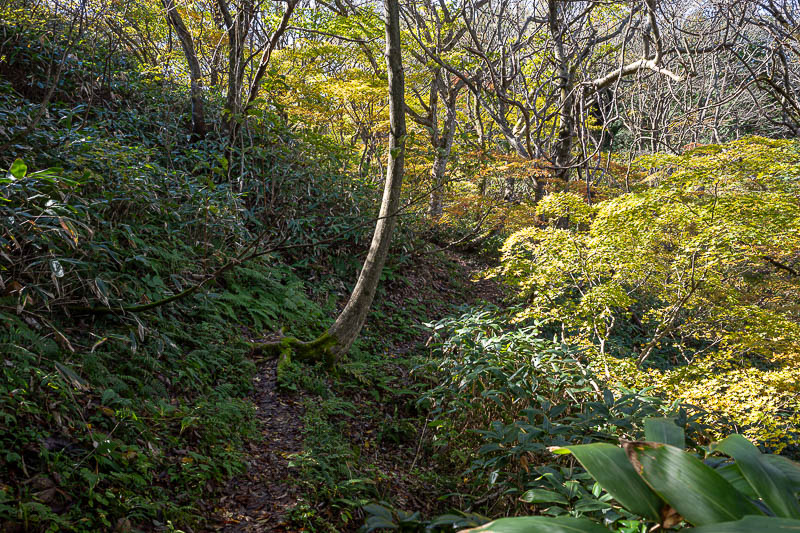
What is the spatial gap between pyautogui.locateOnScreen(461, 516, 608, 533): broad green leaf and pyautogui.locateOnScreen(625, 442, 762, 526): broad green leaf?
0.11 meters

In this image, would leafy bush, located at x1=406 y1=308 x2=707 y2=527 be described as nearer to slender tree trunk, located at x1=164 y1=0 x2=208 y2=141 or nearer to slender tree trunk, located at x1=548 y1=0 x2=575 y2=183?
slender tree trunk, located at x1=548 y1=0 x2=575 y2=183

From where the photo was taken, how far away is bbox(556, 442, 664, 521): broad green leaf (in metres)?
0.68

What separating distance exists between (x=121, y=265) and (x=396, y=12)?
3.34m

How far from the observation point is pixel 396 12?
422cm

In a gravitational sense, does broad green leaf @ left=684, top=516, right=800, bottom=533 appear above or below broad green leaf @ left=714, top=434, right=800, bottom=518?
above

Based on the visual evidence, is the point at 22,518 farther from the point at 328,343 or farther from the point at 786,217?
the point at 786,217

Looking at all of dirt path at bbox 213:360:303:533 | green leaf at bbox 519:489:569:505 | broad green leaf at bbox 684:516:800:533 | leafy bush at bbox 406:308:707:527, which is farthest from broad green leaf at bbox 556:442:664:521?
dirt path at bbox 213:360:303:533

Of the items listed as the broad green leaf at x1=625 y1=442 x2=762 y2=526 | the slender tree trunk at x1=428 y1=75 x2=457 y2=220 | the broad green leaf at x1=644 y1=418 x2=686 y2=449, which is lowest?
the broad green leaf at x1=644 y1=418 x2=686 y2=449

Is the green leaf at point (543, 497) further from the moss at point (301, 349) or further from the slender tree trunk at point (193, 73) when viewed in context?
the slender tree trunk at point (193, 73)

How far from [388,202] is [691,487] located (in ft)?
13.6

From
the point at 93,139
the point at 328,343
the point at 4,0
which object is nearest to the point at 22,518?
the point at 328,343

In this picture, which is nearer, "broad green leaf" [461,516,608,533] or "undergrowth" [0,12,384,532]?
"broad green leaf" [461,516,608,533]

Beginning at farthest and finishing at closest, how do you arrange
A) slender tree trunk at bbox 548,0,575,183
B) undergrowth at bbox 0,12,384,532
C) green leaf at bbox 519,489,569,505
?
slender tree trunk at bbox 548,0,575,183 < undergrowth at bbox 0,12,384,532 < green leaf at bbox 519,489,569,505

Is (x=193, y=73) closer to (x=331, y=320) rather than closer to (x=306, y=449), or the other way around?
(x=331, y=320)
